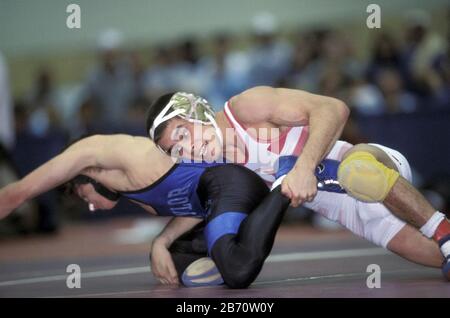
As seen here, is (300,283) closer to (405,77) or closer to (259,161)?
(259,161)

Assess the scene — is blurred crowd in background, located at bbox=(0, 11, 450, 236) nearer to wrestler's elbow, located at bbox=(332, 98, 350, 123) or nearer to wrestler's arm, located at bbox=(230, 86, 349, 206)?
wrestler's arm, located at bbox=(230, 86, 349, 206)

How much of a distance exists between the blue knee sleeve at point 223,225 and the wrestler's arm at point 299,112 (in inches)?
14.2

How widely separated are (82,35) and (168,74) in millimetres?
2084

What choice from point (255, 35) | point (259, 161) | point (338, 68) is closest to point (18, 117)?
point (255, 35)

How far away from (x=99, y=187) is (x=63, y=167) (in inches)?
14.8

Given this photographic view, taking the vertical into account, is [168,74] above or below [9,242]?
above

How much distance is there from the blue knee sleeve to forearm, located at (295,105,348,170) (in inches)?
12.9

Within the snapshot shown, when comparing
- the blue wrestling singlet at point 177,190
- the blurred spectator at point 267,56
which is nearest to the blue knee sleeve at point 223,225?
the blue wrestling singlet at point 177,190

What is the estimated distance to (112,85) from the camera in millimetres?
9742

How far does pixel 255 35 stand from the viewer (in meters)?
9.45

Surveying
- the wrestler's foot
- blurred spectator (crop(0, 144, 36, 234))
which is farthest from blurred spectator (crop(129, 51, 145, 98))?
the wrestler's foot

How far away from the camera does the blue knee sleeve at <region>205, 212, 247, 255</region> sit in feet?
11.5

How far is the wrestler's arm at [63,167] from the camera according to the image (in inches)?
141
